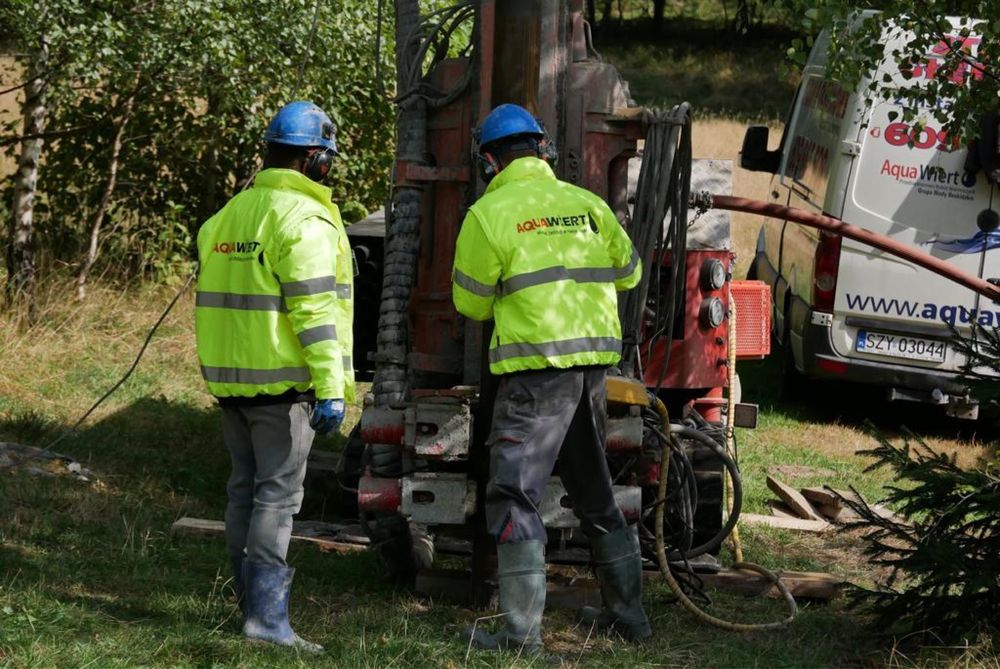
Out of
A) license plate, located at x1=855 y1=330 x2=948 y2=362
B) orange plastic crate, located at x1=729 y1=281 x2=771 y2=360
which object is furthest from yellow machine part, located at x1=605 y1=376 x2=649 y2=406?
license plate, located at x1=855 y1=330 x2=948 y2=362

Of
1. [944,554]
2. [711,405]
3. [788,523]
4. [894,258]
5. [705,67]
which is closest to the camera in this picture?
[944,554]

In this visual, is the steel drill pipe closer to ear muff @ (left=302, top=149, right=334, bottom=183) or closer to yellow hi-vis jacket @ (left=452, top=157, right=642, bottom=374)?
yellow hi-vis jacket @ (left=452, top=157, right=642, bottom=374)

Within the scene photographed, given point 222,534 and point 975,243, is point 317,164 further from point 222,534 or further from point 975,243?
point 975,243

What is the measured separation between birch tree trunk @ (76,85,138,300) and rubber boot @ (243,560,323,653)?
7096mm

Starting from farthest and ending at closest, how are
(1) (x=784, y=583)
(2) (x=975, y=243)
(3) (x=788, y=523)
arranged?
(2) (x=975, y=243), (3) (x=788, y=523), (1) (x=784, y=583)

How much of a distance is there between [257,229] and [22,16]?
516 centimetres

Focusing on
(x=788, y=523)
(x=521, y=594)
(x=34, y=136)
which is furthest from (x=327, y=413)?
(x=34, y=136)

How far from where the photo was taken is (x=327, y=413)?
214 inches

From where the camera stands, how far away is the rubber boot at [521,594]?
18.2 ft

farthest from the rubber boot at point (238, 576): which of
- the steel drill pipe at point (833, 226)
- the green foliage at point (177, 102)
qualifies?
the green foliage at point (177, 102)

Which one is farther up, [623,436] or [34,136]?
[34,136]

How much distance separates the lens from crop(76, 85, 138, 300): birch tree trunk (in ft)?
40.0

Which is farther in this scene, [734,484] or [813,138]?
[813,138]

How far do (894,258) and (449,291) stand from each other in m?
5.17
